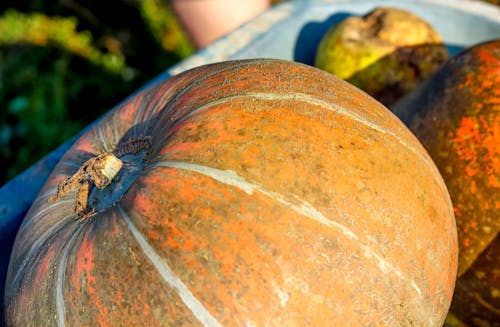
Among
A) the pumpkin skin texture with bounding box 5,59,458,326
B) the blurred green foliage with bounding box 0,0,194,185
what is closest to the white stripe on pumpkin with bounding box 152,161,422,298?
the pumpkin skin texture with bounding box 5,59,458,326

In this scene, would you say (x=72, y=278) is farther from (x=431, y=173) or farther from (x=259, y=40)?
(x=259, y=40)

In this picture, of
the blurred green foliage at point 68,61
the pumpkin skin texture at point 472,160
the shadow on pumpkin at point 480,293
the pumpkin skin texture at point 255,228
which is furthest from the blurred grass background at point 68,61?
the shadow on pumpkin at point 480,293

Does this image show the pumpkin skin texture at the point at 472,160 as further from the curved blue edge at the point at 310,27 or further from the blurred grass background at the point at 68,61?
the blurred grass background at the point at 68,61

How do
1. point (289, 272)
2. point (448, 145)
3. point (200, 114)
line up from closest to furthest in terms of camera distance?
point (289, 272) → point (200, 114) → point (448, 145)

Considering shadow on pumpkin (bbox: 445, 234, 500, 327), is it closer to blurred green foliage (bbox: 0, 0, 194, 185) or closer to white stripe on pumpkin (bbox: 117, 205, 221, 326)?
white stripe on pumpkin (bbox: 117, 205, 221, 326)

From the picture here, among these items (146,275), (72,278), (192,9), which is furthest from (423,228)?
(192,9)

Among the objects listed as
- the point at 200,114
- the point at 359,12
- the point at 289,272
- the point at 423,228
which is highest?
the point at 200,114

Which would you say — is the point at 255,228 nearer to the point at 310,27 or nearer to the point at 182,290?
the point at 182,290
